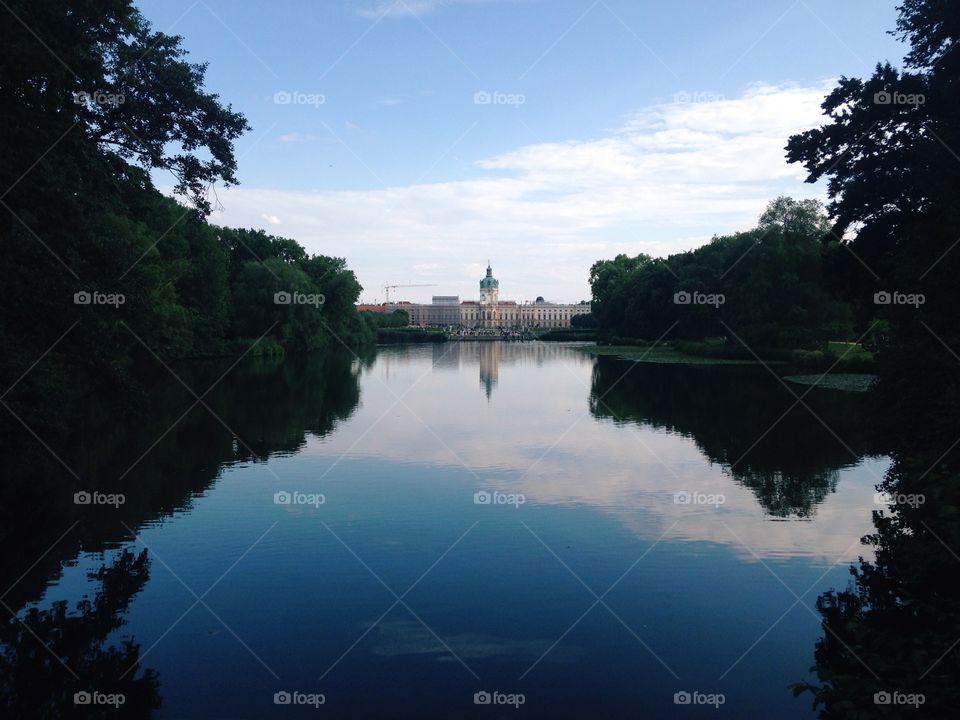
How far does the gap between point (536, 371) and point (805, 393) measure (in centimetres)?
2575

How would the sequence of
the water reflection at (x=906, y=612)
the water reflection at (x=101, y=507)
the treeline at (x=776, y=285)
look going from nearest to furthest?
the water reflection at (x=906, y=612) < the water reflection at (x=101, y=507) < the treeline at (x=776, y=285)

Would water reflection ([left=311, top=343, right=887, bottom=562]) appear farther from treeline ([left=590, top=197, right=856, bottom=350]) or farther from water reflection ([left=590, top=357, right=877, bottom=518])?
treeline ([left=590, top=197, right=856, bottom=350])

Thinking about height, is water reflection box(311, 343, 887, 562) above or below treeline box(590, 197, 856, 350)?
below

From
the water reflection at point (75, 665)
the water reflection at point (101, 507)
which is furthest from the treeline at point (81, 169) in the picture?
the water reflection at point (75, 665)

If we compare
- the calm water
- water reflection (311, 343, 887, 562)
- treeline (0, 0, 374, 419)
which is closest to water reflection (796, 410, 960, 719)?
the calm water

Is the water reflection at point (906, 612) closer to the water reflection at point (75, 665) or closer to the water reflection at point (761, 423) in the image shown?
the water reflection at point (761, 423)

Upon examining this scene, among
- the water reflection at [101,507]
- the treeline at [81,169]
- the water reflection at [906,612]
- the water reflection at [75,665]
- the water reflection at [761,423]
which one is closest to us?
the water reflection at [906,612]

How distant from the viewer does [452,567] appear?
45.2 feet

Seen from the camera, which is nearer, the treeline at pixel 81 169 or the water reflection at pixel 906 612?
the water reflection at pixel 906 612

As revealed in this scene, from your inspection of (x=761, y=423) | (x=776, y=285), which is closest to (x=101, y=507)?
(x=761, y=423)

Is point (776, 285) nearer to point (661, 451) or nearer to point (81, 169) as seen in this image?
point (661, 451)

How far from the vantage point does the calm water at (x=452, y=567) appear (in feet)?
31.7

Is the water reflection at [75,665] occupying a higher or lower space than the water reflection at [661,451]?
lower

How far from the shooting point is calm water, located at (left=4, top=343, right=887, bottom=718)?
31.7 ft
